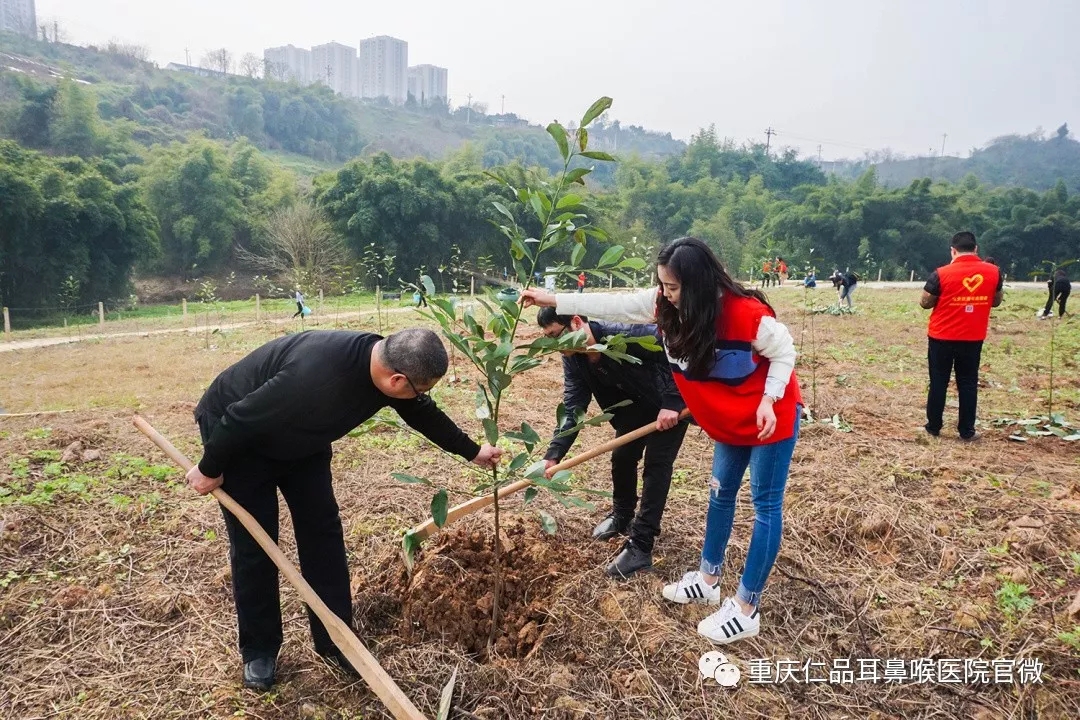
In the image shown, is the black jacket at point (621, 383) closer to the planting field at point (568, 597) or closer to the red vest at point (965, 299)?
the planting field at point (568, 597)

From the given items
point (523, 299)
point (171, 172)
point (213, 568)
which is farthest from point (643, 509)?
point (171, 172)

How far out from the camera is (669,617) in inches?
105

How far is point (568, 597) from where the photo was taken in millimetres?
2725

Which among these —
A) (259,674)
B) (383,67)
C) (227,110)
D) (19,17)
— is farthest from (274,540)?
(383,67)

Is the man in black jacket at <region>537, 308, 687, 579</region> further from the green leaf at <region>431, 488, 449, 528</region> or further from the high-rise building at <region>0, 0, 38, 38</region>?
the high-rise building at <region>0, 0, 38, 38</region>

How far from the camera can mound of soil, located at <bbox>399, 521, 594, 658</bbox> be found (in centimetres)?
259

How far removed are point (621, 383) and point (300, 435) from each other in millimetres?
1451

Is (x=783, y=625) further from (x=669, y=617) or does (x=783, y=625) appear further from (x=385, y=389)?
(x=385, y=389)

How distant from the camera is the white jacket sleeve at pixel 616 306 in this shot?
8.23 feet

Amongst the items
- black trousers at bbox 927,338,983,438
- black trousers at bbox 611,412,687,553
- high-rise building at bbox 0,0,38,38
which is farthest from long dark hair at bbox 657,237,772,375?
high-rise building at bbox 0,0,38,38

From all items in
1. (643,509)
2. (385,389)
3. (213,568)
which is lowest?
(213,568)

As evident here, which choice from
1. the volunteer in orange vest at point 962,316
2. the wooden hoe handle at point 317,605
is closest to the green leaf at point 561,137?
the wooden hoe handle at point 317,605

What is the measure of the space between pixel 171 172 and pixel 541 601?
113 feet

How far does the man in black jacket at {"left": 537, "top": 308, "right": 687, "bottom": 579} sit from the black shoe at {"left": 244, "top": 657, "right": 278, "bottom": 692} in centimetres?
134
